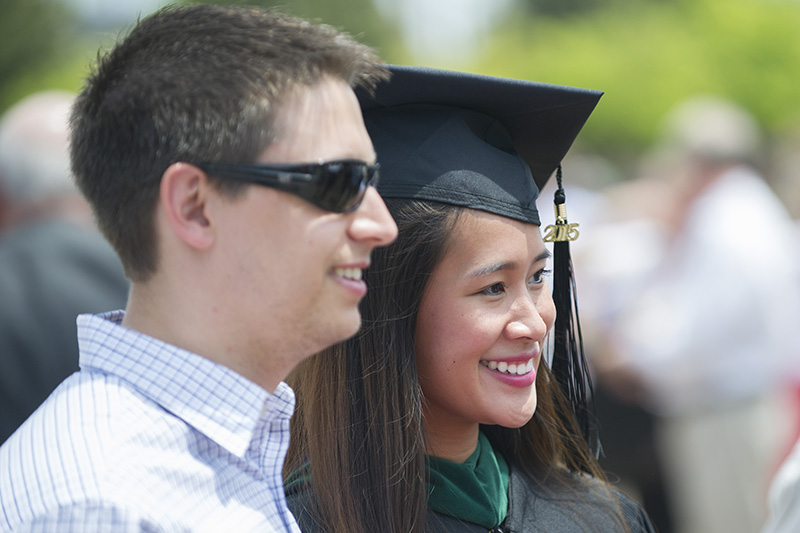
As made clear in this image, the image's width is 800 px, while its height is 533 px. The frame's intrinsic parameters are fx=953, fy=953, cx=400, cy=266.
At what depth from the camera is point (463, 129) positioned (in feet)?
7.68

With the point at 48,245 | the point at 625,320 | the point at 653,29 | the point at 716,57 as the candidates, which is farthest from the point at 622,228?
the point at 653,29

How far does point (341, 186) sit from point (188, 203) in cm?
25

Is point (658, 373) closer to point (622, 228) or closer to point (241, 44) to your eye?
point (622, 228)

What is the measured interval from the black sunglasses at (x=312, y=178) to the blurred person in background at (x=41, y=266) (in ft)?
7.51

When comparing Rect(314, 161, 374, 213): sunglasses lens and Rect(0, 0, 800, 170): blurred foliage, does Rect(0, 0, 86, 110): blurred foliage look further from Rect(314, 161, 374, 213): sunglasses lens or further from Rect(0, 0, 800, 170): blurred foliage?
Rect(314, 161, 374, 213): sunglasses lens

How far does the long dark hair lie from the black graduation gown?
0.28ft

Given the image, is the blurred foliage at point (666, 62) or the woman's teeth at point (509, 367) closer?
the woman's teeth at point (509, 367)

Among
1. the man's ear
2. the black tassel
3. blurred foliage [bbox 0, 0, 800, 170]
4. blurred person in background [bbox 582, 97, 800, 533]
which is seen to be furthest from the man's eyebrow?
blurred foliage [bbox 0, 0, 800, 170]

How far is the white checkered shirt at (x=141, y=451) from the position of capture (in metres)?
1.37

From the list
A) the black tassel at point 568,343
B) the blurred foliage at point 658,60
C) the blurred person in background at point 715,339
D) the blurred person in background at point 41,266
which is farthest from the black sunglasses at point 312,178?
the blurred foliage at point 658,60

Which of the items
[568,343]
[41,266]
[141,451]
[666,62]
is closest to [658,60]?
[666,62]

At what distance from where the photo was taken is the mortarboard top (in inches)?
88.4

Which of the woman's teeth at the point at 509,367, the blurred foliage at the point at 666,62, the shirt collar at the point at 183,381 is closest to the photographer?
the shirt collar at the point at 183,381

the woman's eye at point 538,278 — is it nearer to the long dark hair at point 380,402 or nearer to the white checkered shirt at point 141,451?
the long dark hair at point 380,402
